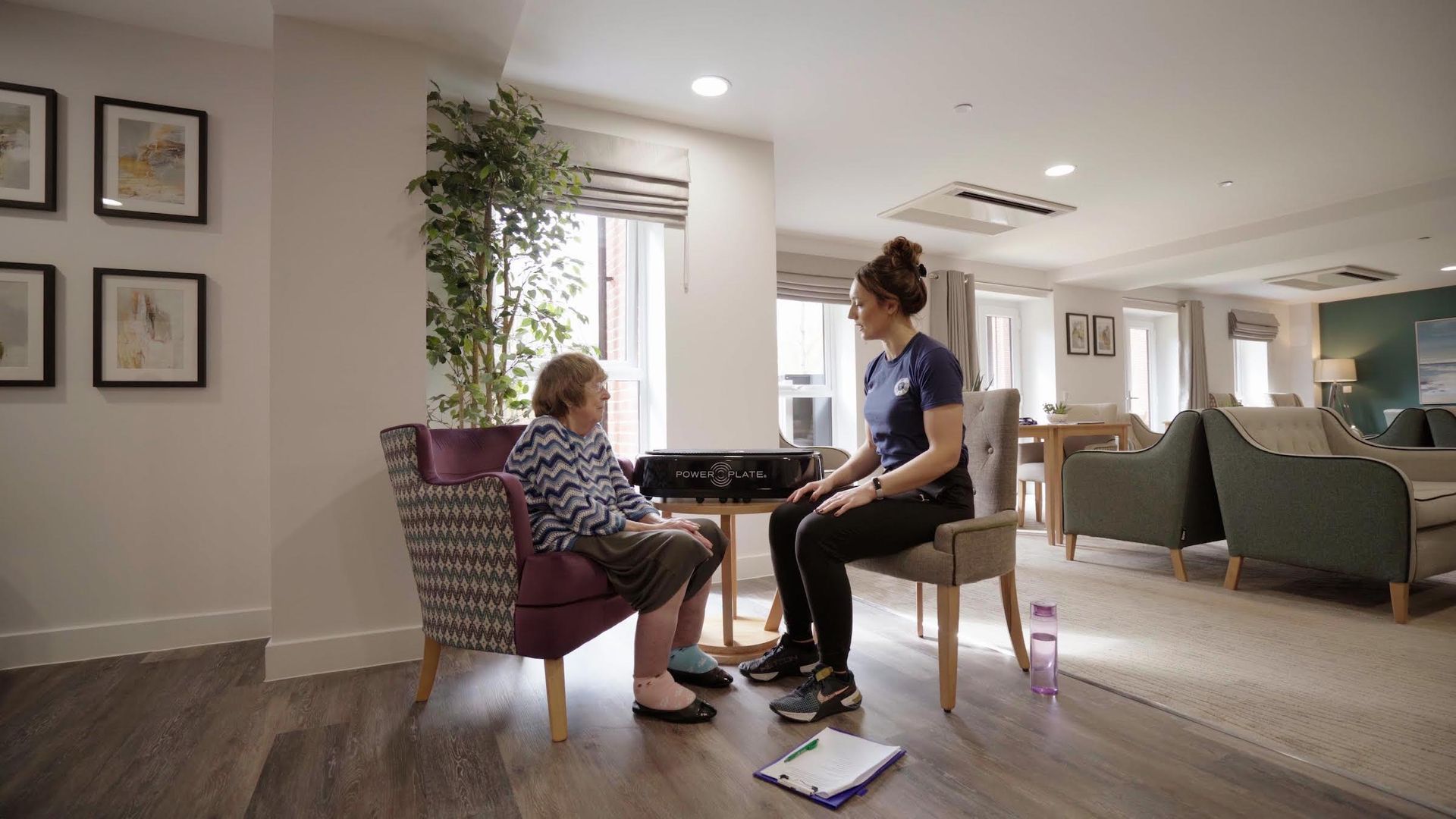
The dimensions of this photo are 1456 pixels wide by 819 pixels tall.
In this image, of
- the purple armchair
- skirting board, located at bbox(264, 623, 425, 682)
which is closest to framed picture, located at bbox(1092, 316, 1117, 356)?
the purple armchair

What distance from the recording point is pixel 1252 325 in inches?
357

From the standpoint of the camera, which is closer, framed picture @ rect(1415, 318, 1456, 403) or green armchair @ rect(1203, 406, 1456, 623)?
green armchair @ rect(1203, 406, 1456, 623)

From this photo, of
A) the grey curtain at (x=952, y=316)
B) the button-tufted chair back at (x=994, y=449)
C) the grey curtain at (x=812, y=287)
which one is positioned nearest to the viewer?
the button-tufted chair back at (x=994, y=449)

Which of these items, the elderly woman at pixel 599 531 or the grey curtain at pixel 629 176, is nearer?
the elderly woman at pixel 599 531

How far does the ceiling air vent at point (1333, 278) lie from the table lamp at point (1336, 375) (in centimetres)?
127

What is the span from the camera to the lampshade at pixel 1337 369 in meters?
8.98

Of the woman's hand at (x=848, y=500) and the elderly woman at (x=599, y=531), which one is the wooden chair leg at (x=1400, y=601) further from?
the elderly woman at (x=599, y=531)

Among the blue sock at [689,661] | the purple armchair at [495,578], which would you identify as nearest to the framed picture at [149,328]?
the purple armchair at [495,578]

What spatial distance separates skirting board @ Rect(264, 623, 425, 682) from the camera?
236 centimetres

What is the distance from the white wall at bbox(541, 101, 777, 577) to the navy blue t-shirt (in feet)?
5.02

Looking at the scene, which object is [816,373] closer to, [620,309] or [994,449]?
[620,309]

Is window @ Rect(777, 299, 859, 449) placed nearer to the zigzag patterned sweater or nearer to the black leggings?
the black leggings

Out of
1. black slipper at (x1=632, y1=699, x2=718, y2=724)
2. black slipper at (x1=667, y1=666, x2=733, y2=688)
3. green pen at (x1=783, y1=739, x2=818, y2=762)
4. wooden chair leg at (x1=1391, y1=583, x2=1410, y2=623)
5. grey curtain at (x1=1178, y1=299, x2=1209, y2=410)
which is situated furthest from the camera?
grey curtain at (x1=1178, y1=299, x2=1209, y2=410)

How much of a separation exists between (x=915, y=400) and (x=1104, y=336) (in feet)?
22.2
